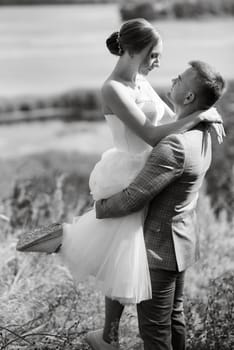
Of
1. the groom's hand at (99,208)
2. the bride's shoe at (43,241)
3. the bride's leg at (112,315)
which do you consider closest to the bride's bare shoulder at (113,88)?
the groom's hand at (99,208)

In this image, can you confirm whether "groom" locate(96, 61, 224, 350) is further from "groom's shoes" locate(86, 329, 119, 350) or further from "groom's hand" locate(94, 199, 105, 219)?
"groom's shoes" locate(86, 329, 119, 350)

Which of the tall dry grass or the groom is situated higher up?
the groom

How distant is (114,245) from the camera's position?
2.52m

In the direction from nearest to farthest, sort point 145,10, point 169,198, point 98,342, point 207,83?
point 207,83
point 169,198
point 98,342
point 145,10

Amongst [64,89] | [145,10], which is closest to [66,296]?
[64,89]

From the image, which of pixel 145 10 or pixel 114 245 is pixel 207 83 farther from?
pixel 145 10

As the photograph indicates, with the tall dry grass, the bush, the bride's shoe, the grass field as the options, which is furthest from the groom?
the bush

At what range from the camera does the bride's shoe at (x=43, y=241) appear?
257 cm

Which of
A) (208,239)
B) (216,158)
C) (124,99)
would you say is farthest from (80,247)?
(216,158)

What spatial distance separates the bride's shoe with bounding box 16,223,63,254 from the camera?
101 inches

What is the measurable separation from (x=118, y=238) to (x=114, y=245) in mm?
34

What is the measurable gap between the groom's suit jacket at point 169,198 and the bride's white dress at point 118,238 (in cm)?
5

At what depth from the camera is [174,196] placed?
8.04 ft

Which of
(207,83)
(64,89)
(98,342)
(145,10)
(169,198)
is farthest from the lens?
(145,10)
